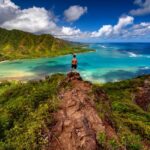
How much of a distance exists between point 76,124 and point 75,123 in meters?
0.15

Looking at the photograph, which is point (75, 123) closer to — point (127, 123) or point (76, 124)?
point (76, 124)

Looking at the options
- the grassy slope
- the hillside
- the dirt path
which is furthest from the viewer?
the grassy slope

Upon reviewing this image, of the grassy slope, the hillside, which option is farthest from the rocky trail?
the grassy slope

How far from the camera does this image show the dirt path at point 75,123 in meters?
24.3

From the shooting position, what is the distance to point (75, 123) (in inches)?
1016

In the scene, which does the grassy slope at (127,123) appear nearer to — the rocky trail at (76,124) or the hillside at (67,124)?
the hillside at (67,124)

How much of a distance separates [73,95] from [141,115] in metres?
18.2

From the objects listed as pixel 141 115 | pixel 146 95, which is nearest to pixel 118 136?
pixel 141 115

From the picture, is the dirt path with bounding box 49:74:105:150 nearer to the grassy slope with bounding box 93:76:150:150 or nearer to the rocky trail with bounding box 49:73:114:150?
the rocky trail with bounding box 49:73:114:150

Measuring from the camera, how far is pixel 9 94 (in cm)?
4144

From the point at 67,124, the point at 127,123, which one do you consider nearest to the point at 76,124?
the point at 67,124

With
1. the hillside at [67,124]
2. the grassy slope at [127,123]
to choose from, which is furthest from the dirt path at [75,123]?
the grassy slope at [127,123]

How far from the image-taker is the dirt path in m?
24.3

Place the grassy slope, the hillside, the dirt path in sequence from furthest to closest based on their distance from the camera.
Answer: the grassy slope → the hillside → the dirt path
